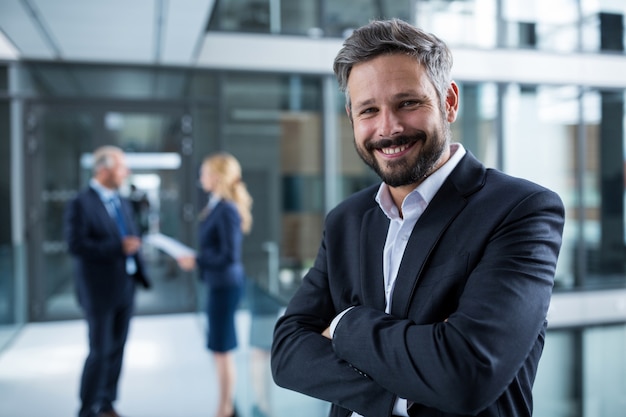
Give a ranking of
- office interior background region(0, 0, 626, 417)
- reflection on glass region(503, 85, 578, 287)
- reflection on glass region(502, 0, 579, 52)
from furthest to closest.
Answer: reflection on glass region(503, 85, 578, 287), reflection on glass region(502, 0, 579, 52), office interior background region(0, 0, 626, 417)

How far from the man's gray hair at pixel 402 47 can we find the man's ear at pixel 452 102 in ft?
0.06

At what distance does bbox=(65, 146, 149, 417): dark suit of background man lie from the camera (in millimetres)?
3238

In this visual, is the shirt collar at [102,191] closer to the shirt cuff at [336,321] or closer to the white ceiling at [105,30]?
the white ceiling at [105,30]

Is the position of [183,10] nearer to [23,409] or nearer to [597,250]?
[23,409]

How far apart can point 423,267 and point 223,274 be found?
253cm

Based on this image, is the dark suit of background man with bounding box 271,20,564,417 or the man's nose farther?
the man's nose

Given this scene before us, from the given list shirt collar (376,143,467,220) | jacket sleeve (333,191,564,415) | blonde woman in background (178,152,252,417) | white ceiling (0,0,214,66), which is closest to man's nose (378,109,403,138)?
shirt collar (376,143,467,220)

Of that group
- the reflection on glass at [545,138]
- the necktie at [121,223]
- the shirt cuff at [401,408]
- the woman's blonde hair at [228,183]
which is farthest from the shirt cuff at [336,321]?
the reflection on glass at [545,138]

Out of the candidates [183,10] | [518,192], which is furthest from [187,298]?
[518,192]

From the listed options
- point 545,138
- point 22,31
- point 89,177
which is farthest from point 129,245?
point 545,138

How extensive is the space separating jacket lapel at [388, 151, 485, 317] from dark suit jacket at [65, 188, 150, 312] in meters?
2.66

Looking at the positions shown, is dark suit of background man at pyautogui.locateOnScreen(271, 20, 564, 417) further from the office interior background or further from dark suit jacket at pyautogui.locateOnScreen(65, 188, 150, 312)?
the office interior background

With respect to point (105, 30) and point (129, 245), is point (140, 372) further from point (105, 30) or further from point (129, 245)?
point (105, 30)

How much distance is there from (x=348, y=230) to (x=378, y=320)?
→ 0.24 metres
